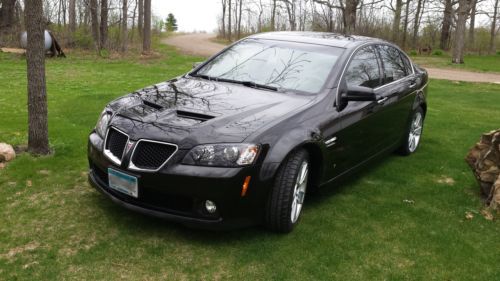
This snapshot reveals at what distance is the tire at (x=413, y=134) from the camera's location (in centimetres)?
649

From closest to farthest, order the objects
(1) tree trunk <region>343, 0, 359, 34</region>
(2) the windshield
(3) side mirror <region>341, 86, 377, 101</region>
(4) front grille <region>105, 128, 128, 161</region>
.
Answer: (4) front grille <region>105, 128, 128, 161</region>, (3) side mirror <region>341, 86, 377, 101</region>, (2) the windshield, (1) tree trunk <region>343, 0, 359, 34</region>

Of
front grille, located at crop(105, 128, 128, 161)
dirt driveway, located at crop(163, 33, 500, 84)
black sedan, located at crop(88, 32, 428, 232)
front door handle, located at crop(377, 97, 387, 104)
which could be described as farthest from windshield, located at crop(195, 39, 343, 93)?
dirt driveway, located at crop(163, 33, 500, 84)

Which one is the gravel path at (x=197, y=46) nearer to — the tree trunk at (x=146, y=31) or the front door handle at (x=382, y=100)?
the tree trunk at (x=146, y=31)

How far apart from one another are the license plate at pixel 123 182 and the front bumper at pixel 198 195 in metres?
0.04

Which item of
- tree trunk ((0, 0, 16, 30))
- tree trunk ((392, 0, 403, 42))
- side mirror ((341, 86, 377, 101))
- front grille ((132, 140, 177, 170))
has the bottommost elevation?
front grille ((132, 140, 177, 170))

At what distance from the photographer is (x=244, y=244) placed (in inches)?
152

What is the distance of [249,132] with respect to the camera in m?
3.67

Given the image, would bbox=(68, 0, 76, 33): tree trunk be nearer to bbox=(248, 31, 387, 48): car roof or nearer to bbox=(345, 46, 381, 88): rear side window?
bbox=(248, 31, 387, 48): car roof

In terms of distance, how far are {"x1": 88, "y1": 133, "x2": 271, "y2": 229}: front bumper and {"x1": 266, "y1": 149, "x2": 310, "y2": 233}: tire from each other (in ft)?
0.30

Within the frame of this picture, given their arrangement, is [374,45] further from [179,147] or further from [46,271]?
[46,271]

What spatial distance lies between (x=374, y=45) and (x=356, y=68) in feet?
2.47

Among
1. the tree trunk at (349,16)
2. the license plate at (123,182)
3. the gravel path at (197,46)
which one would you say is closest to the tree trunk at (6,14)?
the gravel path at (197,46)

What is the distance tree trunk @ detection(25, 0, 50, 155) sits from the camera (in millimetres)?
5270

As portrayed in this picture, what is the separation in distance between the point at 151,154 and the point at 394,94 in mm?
3066
